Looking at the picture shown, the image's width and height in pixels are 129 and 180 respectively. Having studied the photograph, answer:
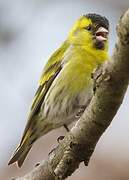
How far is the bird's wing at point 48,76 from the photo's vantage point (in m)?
4.00

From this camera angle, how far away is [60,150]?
2488mm

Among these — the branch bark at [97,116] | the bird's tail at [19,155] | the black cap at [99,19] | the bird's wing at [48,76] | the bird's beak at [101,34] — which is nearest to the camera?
the branch bark at [97,116]

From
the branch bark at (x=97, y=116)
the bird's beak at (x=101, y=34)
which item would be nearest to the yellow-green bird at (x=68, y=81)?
the bird's beak at (x=101, y=34)

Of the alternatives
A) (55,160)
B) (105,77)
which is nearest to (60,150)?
(55,160)

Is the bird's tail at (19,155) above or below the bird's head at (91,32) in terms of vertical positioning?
below

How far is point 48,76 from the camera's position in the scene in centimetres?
407

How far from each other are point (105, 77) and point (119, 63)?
109mm

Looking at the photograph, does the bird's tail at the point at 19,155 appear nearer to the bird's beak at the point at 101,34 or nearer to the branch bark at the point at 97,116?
the bird's beak at the point at 101,34

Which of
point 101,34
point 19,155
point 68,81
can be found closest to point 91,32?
point 101,34

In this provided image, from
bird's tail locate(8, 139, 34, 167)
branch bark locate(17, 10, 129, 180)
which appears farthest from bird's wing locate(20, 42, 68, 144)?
branch bark locate(17, 10, 129, 180)

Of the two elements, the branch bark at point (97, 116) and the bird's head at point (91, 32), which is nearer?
the branch bark at point (97, 116)

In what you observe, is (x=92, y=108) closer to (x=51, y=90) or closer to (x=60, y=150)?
(x=60, y=150)

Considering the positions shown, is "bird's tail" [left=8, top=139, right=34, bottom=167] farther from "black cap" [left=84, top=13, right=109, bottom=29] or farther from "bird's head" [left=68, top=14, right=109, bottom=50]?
"black cap" [left=84, top=13, right=109, bottom=29]

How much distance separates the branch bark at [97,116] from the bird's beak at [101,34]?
129 centimetres
